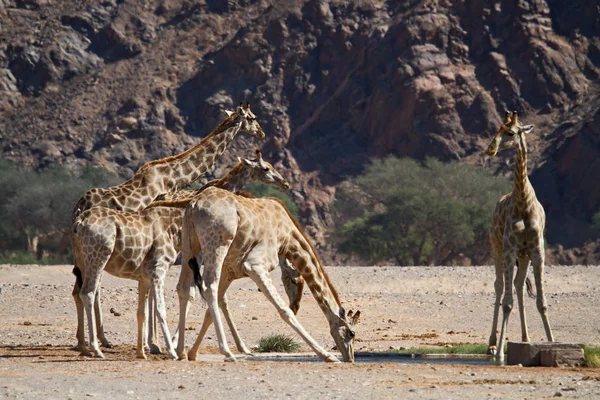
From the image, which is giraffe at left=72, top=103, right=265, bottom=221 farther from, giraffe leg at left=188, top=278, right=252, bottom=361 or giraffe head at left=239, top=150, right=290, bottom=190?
giraffe leg at left=188, top=278, right=252, bottom=361

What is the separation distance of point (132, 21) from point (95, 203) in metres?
52.5

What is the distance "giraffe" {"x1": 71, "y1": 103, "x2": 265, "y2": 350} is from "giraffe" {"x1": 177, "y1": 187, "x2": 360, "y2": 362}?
7.95 feet

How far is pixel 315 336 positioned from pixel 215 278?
5693 millimetres

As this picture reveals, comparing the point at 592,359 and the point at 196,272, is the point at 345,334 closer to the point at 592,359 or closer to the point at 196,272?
the point at 196,272

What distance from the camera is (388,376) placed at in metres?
11.3

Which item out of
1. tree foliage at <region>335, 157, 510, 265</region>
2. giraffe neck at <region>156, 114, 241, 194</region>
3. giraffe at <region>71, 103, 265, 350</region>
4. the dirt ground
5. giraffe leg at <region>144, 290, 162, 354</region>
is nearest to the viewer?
the dirt ground

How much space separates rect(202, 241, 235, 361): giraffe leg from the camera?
13.0 metres

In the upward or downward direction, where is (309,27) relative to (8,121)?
upward

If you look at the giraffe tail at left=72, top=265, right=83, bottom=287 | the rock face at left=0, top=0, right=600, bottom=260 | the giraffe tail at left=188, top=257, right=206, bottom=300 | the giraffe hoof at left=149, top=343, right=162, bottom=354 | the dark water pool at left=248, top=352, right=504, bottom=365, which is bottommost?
the giraffe hoof at left=149, top=343, right=162, bottom=354

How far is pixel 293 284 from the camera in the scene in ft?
47.3

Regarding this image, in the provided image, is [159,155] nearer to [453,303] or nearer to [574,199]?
[574,199]

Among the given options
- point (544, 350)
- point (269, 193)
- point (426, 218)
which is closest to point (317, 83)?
point (269, 193)

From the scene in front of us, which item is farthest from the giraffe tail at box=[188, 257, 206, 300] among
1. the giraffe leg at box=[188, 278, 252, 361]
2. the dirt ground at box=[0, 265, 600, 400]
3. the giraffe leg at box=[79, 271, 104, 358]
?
the giraffe leg at box=[79, 271, 104, 358]

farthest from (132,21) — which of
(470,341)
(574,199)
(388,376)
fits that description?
(388,376)
